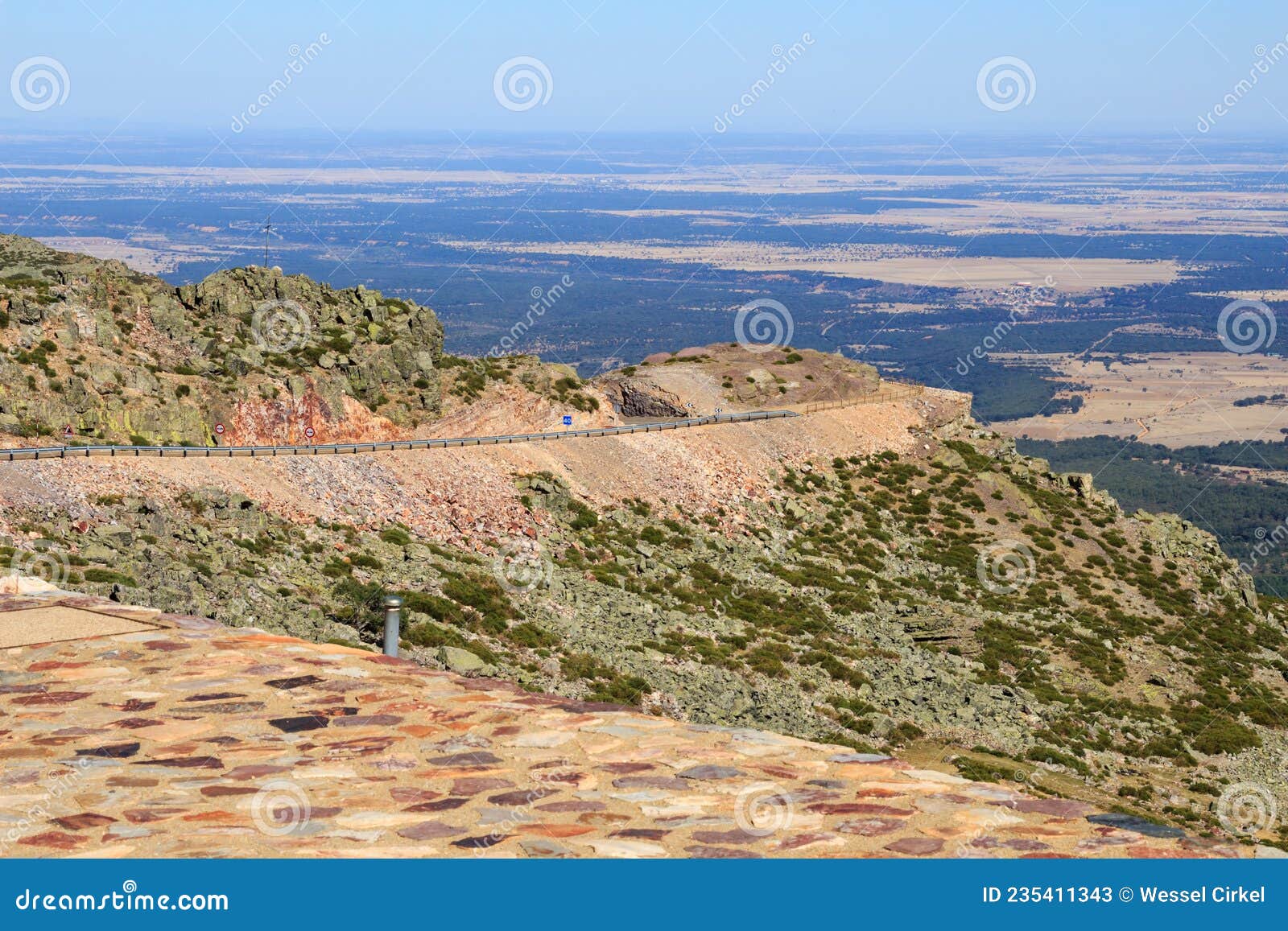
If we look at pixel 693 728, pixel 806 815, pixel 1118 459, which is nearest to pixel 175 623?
pixel 693 728

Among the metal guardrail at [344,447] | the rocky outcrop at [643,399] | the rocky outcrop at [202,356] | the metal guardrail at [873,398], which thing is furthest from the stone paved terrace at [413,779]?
the metal guardrail at [873,398]

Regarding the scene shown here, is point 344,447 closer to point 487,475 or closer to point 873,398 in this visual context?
point 487,475

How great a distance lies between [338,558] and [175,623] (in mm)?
25571

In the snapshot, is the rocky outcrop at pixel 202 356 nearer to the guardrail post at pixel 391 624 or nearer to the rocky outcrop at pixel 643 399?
the rocky outcrop at pixel 643 399

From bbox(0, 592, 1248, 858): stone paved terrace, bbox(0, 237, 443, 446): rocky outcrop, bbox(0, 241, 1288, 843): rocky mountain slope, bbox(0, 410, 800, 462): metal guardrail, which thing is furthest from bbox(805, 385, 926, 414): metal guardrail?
bbox(0, 592, 1248, 858): stone paved terrace

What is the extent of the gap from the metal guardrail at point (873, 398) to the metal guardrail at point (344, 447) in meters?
2.39

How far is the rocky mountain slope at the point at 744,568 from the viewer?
37.8 m

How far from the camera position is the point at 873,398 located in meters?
72.8

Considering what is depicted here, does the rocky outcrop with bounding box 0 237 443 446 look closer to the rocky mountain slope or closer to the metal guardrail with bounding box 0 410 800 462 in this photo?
the rocky mountain slope

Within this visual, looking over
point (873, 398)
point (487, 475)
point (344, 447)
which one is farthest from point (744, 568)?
point (873, 398)

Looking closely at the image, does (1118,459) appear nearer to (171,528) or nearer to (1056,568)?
(1056,568)

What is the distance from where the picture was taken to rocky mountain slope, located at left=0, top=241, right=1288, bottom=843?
1486 inches

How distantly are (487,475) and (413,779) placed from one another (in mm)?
40893

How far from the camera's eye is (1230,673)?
52.7 metres
